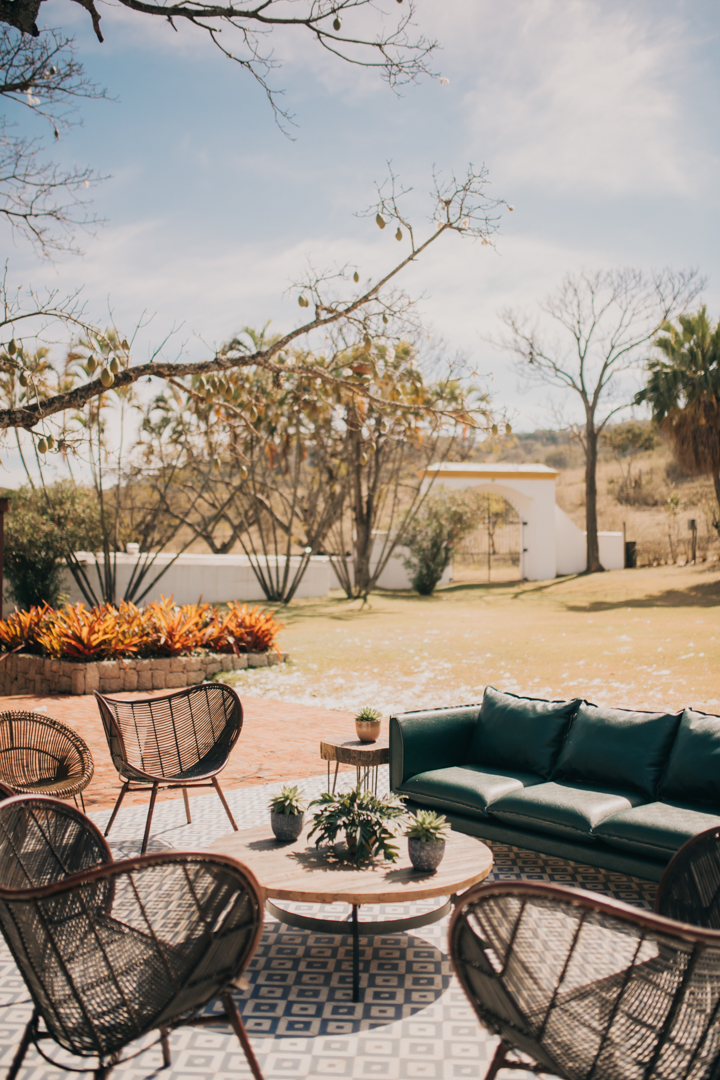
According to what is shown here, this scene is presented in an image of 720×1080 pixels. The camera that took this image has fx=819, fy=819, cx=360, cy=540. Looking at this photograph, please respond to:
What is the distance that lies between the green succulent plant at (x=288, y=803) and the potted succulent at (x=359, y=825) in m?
0.12

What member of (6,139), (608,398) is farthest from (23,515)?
(608,398)

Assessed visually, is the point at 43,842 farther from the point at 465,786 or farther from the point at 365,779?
the point at 365,779

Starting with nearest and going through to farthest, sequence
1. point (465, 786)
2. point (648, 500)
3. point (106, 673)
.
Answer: point (465, 786) < point (106, 673) < point (648, 500)

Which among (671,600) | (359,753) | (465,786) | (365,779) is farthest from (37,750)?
(671,600)

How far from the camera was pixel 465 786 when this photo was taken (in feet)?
14.5

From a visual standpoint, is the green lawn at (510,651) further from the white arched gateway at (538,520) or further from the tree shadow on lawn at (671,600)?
the white arched gateway at (538,520)

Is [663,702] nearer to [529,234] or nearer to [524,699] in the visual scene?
[524,699]

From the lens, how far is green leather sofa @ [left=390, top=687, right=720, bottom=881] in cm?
376

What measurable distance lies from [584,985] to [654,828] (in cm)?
193

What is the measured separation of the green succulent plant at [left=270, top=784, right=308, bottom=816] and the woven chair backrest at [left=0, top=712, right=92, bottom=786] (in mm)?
1588

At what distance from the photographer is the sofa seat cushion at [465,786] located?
169 inches

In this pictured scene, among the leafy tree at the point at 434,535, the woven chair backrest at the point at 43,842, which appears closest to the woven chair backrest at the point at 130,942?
the woven chair backrest at the point at 43,842

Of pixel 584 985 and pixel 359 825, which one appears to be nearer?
pixel 584 985

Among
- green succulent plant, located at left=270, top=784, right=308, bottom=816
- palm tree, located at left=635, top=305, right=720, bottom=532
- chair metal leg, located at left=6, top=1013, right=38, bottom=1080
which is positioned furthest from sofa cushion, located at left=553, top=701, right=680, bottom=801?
palm tree, located at left=635, top=305, right=720, bottom=532
